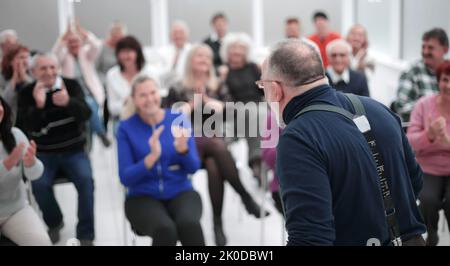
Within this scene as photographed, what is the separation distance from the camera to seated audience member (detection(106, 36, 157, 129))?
3744mm

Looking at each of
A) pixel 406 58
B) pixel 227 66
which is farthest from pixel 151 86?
pixel 406 58

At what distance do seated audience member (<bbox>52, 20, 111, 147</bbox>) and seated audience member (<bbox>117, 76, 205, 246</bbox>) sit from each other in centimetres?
30

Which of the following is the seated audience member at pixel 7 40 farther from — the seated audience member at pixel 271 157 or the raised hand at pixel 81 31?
the seated audience member at pixel 271 157

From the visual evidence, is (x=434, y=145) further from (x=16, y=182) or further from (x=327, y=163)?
(x=16, y=182)

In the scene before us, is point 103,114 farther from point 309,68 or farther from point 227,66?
point 309,68

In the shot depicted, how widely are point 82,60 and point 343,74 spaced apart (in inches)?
55.8

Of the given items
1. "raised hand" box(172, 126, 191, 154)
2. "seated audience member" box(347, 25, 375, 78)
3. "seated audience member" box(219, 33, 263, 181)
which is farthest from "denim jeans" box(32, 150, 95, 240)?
"seated audience member" box(347, 25, 375, 78)

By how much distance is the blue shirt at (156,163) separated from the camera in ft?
9.17

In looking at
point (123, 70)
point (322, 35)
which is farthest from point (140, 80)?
point (322, 35)

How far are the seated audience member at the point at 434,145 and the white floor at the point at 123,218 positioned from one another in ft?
0.97

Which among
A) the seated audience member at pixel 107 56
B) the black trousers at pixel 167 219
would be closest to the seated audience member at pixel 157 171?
the black trousers at pixel 167 219

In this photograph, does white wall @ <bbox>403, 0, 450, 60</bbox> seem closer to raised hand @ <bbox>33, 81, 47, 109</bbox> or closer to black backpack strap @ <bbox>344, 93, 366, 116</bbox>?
black backpack strap @ <bbox>344, 93, 366, 116</bbox>

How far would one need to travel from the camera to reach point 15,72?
95.7 inches

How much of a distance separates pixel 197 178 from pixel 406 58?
6.83 ft
